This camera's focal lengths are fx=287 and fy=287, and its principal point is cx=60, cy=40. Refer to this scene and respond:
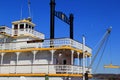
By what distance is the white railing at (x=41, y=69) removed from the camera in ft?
95.3

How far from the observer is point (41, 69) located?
30.6m

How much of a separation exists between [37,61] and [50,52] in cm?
196

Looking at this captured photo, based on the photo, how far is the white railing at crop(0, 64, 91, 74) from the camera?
1144 inches

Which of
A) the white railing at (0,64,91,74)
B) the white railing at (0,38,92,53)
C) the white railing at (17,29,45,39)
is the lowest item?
the white railing at (0,64,91,74)

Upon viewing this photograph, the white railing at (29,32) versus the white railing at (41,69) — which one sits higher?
the white railing at (29,32)

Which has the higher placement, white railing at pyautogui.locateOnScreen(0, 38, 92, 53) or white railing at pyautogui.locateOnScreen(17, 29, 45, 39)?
white railing at pyautogui.locateOnScreen(17, 29, 45, 39)

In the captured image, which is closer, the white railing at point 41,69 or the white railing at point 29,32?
the white railing at point 41,69

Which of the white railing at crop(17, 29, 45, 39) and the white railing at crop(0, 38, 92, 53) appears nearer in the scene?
the white railing at crop(0, 38, 92, 53)

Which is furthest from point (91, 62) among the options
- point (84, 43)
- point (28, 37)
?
point (28, 37)

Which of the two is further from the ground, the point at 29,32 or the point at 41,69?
the point at 29,32

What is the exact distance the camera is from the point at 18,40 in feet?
118

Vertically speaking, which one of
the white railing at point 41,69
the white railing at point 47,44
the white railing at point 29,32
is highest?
the white railing at point 29,32

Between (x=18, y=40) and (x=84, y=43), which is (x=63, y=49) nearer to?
(x=84, y=43)

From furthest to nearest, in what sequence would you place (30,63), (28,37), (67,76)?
1. (28,37)
2. (30,63)
3. (67,76)
